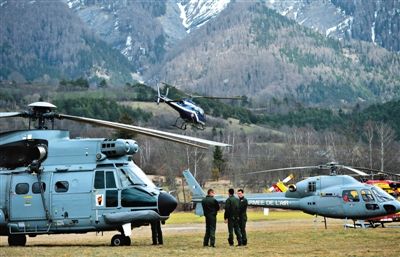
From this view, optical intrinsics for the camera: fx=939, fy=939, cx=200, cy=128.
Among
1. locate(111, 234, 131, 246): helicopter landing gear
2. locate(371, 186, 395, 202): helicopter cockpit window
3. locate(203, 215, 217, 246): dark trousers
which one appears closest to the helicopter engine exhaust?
locate(111, 234, 131, 246): helicopter landing gear

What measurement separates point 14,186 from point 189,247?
18.9ft

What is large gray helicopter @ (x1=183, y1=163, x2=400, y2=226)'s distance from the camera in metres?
38.0

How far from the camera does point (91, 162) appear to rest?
2836 cm

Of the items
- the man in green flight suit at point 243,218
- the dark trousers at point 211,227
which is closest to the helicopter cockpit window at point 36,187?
the dark trousers at point 211,227

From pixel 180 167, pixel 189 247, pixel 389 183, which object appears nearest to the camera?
pixel 189 247

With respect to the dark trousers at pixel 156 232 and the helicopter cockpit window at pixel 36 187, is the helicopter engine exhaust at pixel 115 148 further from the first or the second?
the dark trousers at pixel 156 232

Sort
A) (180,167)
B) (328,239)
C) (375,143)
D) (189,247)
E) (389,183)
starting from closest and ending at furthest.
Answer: (189,247) < (328,239) < (389,183) < (180,167) < (375,143)

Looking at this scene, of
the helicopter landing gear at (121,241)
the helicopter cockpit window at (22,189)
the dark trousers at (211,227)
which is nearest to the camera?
the dark trousers at (211,227)

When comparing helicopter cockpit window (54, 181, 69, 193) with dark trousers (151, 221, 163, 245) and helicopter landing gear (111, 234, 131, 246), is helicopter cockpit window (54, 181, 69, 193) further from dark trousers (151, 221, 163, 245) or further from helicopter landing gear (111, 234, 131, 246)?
dark trousers (151, 221, 163, 245)

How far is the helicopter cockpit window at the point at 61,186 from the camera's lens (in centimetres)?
2838

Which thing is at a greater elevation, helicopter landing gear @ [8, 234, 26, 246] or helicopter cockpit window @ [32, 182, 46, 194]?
helicopter cockpit window @ [32, 182, 46, 194]

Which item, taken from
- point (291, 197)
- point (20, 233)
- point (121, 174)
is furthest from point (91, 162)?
point (291, 197)

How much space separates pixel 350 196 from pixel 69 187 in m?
14.2

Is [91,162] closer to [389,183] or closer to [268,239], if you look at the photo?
[268,239]
